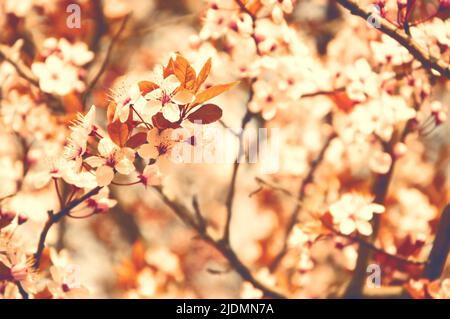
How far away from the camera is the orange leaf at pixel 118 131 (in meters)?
1.62

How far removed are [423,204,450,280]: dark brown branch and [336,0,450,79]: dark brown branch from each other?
0.75 m

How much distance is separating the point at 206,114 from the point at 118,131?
0.29 m

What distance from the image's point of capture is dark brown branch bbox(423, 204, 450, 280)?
94.2 inches

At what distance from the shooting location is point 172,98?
1.58 meters

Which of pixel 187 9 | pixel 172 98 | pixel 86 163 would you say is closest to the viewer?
pixel 172 98

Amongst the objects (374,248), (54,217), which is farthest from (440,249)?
(54,217)

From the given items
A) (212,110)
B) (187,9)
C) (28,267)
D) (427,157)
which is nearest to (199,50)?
(212,110)

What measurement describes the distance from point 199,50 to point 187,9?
7.06 feet

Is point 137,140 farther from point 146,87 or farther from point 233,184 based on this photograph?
point 233,184

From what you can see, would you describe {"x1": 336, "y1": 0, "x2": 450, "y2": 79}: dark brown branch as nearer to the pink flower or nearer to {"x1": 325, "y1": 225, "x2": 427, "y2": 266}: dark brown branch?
the pink flower

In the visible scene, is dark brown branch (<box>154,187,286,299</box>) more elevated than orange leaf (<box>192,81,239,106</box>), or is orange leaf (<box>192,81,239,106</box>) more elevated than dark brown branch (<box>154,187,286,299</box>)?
orange leaf (<box>192,81,239,106</box>)

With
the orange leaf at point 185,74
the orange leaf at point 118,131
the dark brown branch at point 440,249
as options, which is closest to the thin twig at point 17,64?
the orange leaf at point 118,131

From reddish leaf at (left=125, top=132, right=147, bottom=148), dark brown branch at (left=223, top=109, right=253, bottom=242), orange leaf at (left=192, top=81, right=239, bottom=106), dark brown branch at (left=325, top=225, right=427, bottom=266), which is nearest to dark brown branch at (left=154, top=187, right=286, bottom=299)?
dark brown branch at (left=223, top=109, right=253, bottom=242)
